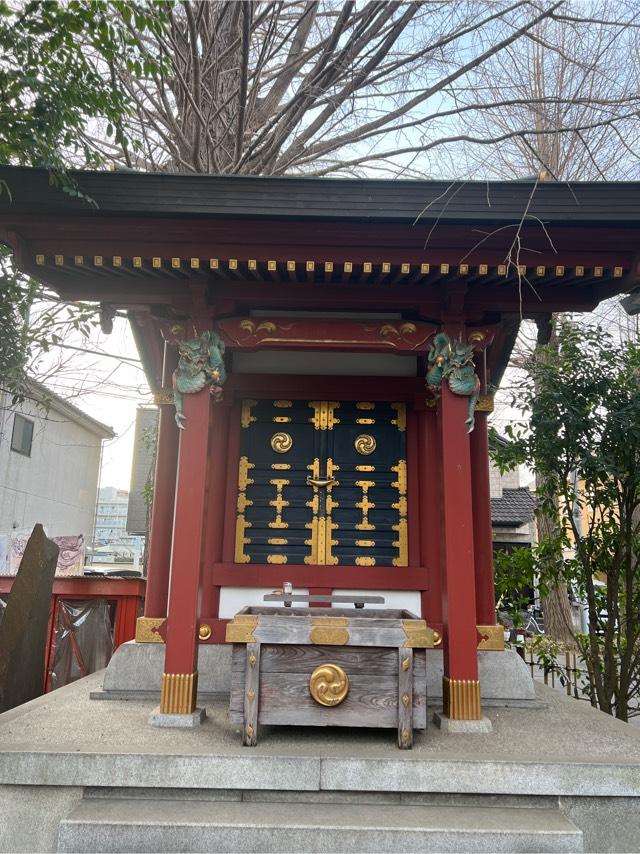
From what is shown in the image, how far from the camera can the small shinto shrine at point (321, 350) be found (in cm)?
396

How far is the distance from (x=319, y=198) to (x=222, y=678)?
3.97 meters

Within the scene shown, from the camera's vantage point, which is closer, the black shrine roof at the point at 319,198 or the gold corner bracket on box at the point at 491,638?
the black shrine roof at the point at 319,198

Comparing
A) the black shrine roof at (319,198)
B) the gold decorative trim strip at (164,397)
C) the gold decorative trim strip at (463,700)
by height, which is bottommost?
the gold decorative trim strip at (463,700)

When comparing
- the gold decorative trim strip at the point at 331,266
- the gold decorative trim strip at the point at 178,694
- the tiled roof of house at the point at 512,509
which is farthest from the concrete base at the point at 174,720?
the tiled roof of house at the point at 512,509

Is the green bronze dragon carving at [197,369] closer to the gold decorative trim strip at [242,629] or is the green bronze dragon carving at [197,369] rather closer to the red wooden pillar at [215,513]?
the red wooden pillar at [215,513]

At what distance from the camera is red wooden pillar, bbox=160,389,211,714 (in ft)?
13.4

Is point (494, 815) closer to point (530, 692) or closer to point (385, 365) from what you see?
point (530, 692)

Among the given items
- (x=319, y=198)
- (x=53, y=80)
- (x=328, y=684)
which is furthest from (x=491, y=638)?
(x=53, y=80)

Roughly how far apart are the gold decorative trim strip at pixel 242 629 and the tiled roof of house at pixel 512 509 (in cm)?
1356

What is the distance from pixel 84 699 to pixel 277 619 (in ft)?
7.01

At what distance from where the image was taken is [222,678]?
483cm

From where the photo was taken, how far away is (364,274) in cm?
429

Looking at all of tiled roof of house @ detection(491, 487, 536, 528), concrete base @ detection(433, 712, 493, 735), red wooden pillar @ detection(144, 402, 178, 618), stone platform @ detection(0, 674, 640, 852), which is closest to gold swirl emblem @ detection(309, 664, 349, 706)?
stone platform @ detection(0, 674, 640, 852)

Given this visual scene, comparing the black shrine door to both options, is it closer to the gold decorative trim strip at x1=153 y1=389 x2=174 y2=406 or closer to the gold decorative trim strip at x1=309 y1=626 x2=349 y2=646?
the gold decorative trim strip at x1=153 y1=389 x2=174 y2=406
